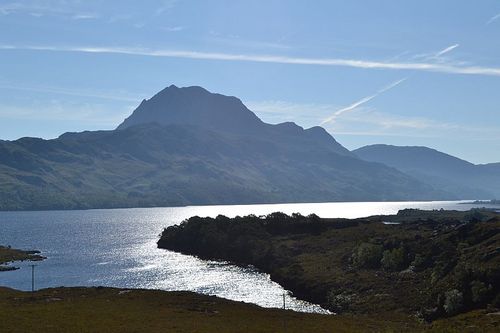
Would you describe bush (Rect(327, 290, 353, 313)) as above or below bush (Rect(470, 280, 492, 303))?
below

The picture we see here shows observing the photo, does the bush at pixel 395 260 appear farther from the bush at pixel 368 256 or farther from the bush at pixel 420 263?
the bush at pixel 420 263

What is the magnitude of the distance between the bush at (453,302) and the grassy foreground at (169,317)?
7264 millimetres

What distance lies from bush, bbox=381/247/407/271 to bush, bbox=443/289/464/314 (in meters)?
40.5

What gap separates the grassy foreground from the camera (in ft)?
265

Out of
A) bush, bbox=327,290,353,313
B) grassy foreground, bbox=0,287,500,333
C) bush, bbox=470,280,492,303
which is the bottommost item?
bush, bbox=327,290,353,313

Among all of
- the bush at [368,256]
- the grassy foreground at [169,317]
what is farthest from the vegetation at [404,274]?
the grassy foreground at [169,317]

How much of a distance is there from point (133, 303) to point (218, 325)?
3013cm

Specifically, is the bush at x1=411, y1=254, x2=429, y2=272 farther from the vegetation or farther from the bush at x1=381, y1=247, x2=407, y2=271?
the bush at x1=381, y1=247, x2=407, y2=271

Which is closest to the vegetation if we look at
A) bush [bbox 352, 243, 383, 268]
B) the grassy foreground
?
bush [bbox 352, 243, 383, 268]

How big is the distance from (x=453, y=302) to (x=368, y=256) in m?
54.5

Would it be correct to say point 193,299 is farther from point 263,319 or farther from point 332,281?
point 332,281

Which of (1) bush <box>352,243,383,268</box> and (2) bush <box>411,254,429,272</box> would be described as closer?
(2) bush <box>411,254,429,272</box>

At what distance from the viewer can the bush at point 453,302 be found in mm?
96875

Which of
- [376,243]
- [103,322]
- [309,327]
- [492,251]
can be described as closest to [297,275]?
[376,243]
